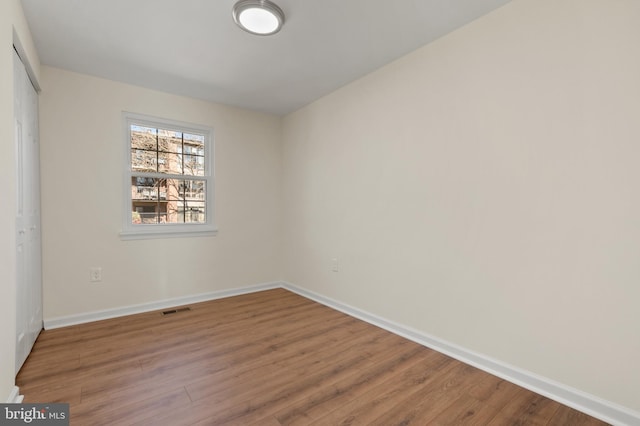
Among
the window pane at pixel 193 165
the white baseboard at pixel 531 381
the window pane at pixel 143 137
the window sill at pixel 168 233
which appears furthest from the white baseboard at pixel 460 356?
the window pane at pixel 143 137

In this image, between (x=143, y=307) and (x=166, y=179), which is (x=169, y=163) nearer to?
(x=166, y=179)

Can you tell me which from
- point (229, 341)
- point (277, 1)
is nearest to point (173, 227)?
point (229, 341)

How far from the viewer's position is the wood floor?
1621 millimetres

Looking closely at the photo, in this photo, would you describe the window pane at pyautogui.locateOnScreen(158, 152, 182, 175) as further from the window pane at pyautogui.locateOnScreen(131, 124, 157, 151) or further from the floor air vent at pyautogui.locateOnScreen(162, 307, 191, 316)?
the floor air vent at pyautogui.locateOnScreen(162, 307, 191, 316)

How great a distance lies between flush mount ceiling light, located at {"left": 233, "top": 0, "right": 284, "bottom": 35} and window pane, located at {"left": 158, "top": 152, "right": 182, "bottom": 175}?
77.0 inches

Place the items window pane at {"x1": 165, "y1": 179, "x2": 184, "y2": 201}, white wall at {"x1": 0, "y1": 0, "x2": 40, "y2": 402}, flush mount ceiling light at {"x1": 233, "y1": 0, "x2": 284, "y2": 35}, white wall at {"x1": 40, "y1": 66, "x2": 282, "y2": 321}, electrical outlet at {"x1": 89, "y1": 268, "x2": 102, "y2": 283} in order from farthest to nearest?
1. window pane at {"x1": 165, "y1": 179, "x2": 184, "y2": 201}
2. electrical outlet at {"x1": 89, "y1": 268, "x2": 102, "y2": 283}
3. white wall at {"x1": 40, "y1": 66, "x2": 282, "y2": 321}
4. flush mount ceiling light at {"x1": 233, "y1": 0, "x2": 284, "y2": 35}
5. white wall at {"x1": 0, "y1": 0, "x2": 40, "y2": 402}

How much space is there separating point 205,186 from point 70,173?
1.31m

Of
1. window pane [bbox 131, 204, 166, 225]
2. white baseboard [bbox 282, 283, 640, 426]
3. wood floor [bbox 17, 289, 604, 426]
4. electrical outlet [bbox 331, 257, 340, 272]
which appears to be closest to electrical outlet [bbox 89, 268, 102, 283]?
wood floor [bbox 17, 289, 604, 426]

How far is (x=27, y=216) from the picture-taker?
221cm

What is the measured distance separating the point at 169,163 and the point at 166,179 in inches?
7.6

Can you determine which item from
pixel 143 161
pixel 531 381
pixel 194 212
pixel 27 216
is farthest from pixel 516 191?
pixel 143 161

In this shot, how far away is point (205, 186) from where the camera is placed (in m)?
3.78

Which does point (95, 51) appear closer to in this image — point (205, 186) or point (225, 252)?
point (205, 186)

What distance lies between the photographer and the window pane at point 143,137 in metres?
3.30
